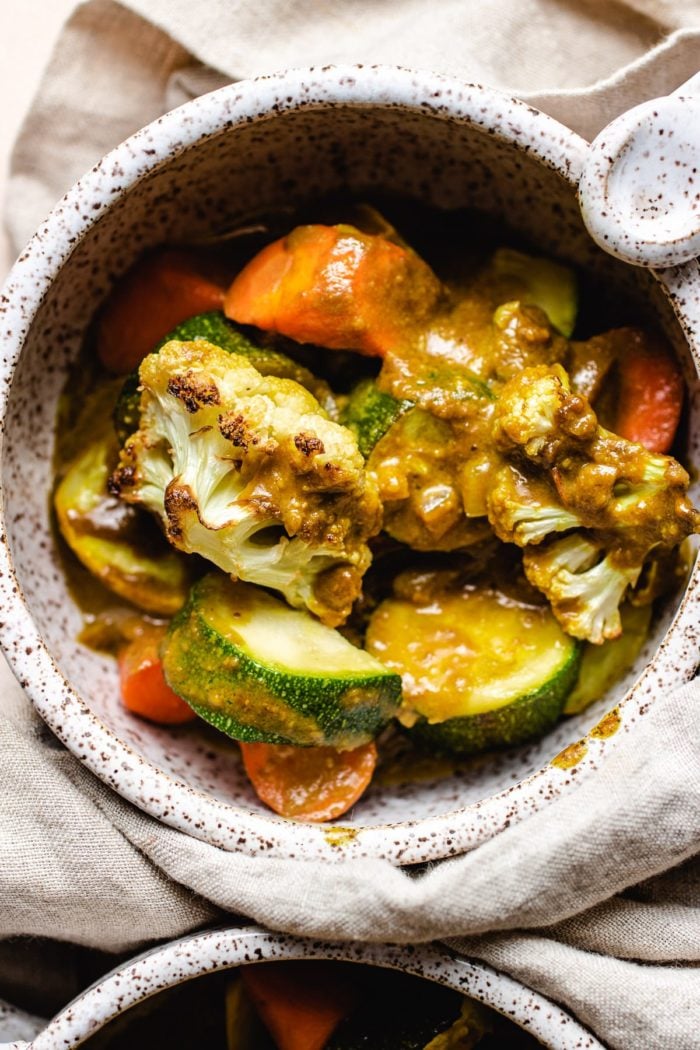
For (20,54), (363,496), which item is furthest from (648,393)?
(20,54)

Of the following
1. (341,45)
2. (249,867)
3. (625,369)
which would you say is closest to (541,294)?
(625,369)

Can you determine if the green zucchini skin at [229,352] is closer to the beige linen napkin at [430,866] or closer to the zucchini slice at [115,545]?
the zucchini slice at [115,545]

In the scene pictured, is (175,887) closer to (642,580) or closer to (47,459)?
(47,459)

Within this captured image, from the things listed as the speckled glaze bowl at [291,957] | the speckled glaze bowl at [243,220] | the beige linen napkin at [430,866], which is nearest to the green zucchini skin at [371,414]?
the speckled glaze bowl at [243,220]

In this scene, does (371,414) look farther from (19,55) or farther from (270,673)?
(19,55)

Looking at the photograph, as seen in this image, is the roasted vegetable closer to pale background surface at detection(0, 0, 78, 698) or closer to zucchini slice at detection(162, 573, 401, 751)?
zucchini slice at detection(162, 573, 401, 751)

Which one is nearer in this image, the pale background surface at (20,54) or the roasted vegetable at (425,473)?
the roasted vegetable at (425,473)

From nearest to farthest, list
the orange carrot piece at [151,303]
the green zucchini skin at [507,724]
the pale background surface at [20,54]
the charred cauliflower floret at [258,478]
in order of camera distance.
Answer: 1. the charred cauliflower floret at [258,478]
2. the green zucchini skin at [507,724]
3. the orange carrot piece at [151,303]
4. the pale background surface at [20,54]
